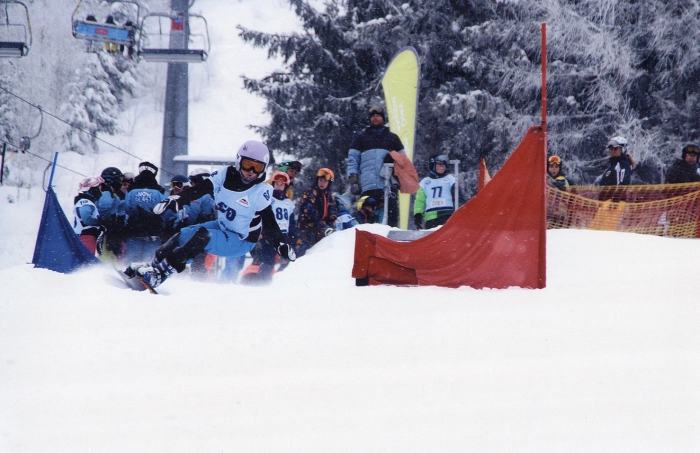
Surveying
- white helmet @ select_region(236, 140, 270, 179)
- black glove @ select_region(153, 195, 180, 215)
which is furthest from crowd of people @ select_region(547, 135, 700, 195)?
black glove @ select_region(153, 195, 180, 215)

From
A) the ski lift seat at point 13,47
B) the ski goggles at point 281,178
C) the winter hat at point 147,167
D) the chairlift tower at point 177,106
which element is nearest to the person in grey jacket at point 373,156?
the ski goggles at point 281,178

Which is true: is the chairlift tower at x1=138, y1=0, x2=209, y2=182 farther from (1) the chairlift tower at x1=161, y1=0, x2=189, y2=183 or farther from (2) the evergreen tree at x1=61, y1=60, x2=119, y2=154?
(2) the evergreen tree at x1=61, y1=60, x2=119, y2=154

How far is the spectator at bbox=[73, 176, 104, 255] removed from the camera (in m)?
7.60

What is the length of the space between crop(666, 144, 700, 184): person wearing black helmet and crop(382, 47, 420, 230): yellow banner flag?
4.09 meters

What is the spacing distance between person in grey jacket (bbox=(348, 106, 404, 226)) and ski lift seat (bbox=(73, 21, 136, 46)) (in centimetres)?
706

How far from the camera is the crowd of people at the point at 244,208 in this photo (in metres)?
6.21

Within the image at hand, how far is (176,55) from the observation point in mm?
12852

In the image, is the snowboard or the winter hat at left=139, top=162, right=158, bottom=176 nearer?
the snowboard

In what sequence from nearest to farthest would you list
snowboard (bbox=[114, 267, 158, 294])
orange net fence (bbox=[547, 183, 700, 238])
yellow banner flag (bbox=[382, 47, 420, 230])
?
snowboard (bbox=[114, 267, 158, 294]), orange net fence (bbox=[547, 183, 700, 238]), yellow banner flag (bbox=[382, 47, 420, 230])

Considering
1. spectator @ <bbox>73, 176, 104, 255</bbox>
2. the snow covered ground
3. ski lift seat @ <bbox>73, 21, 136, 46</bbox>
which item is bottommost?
the snow covered ground

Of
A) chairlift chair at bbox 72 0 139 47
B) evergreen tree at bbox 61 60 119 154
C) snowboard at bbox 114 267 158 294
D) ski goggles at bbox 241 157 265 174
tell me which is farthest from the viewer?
evergreen tree at bbox 61 60 119 154

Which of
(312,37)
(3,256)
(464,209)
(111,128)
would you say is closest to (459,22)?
(312,37)

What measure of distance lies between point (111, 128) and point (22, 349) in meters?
33.2

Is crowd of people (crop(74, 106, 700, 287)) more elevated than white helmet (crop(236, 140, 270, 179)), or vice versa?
white helmet (crop(236, 140, 270, 179))
